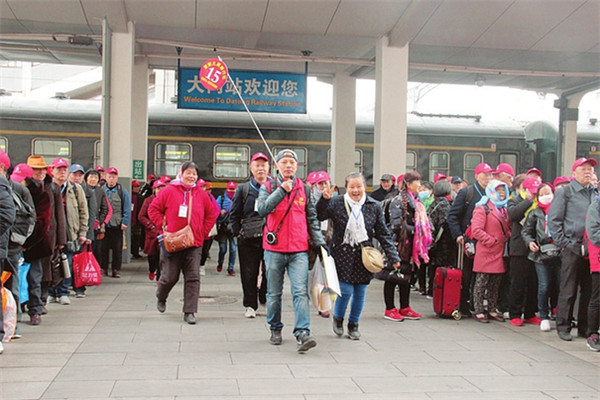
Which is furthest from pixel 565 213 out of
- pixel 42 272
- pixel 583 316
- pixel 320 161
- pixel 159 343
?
pixel 320 161

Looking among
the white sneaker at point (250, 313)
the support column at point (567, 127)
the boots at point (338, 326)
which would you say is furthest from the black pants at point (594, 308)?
the support column at point (567, 127)

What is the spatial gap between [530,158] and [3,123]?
1465 centimetres

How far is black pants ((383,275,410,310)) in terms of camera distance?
7113mm

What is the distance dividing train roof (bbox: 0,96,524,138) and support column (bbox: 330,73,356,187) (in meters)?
1.57

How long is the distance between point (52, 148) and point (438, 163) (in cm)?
1039

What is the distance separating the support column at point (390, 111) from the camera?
38.3 ft

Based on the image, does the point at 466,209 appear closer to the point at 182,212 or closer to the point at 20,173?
the point at 182,212

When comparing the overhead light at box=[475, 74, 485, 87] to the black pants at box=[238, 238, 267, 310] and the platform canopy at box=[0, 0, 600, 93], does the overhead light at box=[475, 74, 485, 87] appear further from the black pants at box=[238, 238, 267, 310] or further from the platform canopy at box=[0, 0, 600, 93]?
the black pants at box=[238, 238, 267, 310]

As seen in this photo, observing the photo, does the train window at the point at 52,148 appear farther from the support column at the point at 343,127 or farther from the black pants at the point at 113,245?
the support column at the point at 343,127

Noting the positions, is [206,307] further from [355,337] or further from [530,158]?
[530,158]

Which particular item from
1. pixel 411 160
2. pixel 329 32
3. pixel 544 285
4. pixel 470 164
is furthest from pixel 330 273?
pixel 470 164

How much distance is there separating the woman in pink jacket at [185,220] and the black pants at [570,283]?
4.01m

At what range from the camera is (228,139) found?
15789mm

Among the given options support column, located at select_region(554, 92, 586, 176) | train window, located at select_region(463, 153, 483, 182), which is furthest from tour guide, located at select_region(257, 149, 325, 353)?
support column, located at select_region(554, 92, 586, 176)
